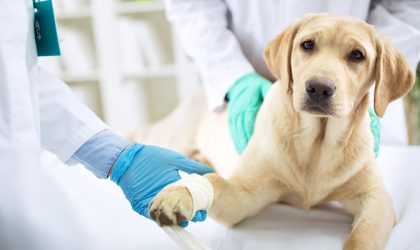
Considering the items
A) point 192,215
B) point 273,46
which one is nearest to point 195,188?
point 192,215

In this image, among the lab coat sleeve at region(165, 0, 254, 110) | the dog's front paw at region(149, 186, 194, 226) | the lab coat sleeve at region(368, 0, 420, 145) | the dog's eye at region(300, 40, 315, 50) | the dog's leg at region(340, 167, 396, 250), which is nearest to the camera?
the dog's front paw at region(149, 186, 194, 226)

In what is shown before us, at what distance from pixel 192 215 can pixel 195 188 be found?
5cm

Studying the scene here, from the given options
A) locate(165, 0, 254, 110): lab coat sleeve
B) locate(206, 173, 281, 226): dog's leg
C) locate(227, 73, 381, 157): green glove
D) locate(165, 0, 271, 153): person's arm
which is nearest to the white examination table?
locate(206, 173, 281, 226): dog's leg

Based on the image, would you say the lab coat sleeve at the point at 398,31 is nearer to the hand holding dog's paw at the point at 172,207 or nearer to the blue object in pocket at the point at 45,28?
the hand holding dog's paw at the point at 172,207

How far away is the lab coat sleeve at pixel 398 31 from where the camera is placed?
133 centimetres

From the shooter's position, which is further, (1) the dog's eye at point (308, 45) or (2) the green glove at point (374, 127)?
(2) the green glove at point (374, 127)

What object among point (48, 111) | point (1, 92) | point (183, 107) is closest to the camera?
point (1, 92)

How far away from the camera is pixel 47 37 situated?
885 millimetres

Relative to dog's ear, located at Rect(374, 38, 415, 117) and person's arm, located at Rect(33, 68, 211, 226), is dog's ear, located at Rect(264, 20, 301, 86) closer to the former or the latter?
dog's ear, located at Rect(374, 38, 415, 117)

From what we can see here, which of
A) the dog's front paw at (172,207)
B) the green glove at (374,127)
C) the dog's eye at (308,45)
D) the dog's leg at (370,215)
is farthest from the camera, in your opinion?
the green glove at (374,127)

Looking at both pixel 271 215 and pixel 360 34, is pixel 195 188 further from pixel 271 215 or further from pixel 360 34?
pixel 360 34

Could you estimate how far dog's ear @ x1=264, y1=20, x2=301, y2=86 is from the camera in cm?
104

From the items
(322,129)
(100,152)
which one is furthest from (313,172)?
(100,152)

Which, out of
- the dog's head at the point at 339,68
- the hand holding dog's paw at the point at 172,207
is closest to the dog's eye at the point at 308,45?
the dog's head at the point at 339,68
